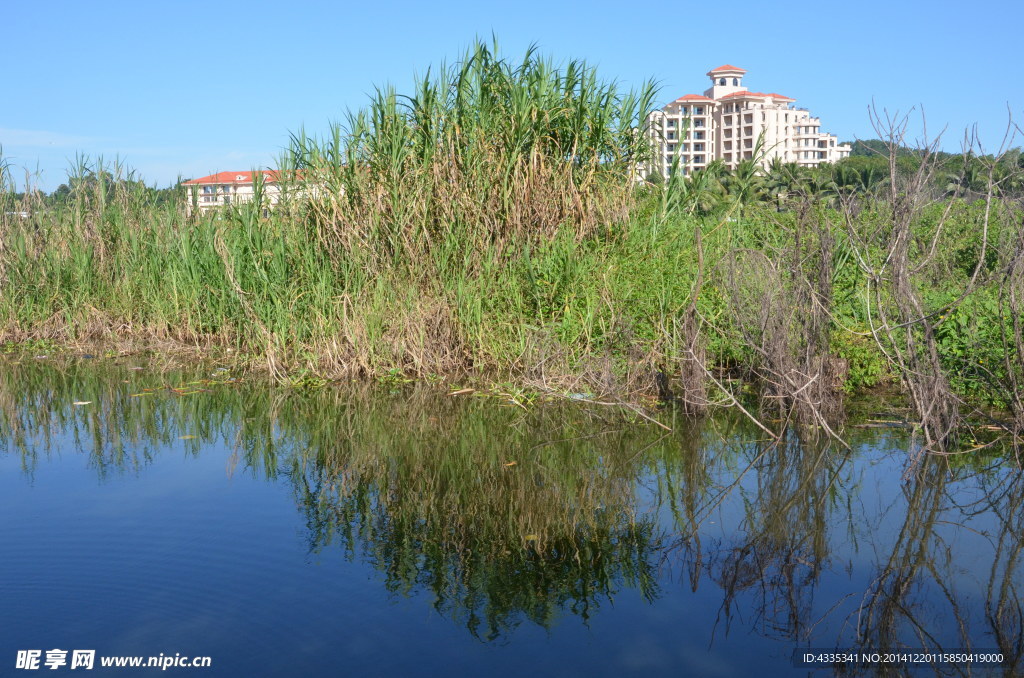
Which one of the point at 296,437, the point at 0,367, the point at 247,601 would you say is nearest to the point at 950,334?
the point at 296,437

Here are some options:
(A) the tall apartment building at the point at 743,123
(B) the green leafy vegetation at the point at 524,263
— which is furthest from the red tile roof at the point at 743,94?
(B) the green leafy vegetation at the point at 524,263

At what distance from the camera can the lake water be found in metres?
3.99

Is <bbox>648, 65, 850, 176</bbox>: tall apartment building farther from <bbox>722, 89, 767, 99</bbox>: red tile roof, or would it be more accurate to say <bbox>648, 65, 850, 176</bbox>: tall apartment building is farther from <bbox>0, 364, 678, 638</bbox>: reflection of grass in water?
<bbox>0, 364, 678, 638</bbox>: reflection of grass in water

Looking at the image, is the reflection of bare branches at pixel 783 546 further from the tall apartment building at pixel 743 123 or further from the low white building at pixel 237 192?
the tall apartment building at pixel 743 123

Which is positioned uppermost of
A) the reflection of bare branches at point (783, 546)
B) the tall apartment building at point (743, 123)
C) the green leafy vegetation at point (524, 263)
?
the tall apartment building at point (743, 123)

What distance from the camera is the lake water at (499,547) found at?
399 cm

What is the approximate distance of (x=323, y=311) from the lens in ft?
34.0

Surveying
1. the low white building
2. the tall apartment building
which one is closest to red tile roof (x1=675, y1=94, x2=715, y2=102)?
the tall apartment building

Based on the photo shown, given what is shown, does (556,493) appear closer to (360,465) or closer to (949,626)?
(360,465)

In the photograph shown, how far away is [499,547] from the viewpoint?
5086 mm

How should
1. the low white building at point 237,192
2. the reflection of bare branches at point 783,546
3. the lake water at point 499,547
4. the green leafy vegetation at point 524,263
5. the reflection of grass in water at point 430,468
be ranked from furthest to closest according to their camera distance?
the low white building at point 237,192, the green leafy vegetation at point 524,263, the reflection of grass in water at point 430,468, the reflection of bare branches at point 783,546, the lake water at point 499,547

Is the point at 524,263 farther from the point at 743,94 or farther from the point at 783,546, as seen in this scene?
the point at 743,94

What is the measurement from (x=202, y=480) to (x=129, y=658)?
288 centimetres

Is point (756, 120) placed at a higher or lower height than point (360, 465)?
higher
